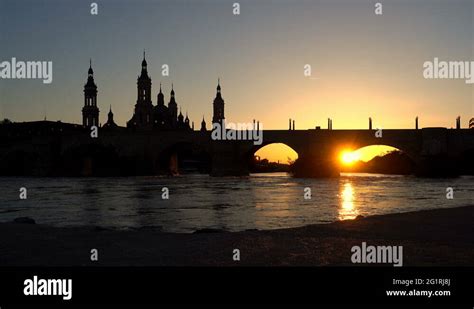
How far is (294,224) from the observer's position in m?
19.7

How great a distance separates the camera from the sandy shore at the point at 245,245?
9.34 m

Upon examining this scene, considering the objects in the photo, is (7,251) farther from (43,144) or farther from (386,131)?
(43,144)

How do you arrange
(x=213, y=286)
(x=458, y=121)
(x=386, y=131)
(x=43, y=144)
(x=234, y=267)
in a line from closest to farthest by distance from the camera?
(x=213, y=286) → (x=234, y=267) → (x=386, y=131) → (x=458, y=121) → (x=43, y=144)

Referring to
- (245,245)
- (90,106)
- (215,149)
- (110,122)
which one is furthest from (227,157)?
(110,122)

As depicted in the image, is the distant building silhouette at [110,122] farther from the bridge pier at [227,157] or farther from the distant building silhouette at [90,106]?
the bridge pier at [227,157]

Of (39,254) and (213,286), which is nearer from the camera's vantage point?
(213,286)

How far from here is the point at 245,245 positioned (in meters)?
11.2

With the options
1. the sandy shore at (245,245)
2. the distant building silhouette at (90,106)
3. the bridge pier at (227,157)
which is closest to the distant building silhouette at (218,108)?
the distant building silhouette at (90,106)

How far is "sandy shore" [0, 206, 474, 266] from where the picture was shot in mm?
9336

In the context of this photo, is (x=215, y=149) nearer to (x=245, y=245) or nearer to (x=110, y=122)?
(x=245, y=245)

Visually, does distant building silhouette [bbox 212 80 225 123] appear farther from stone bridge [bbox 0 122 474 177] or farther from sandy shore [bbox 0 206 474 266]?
sandy shore [bbox 0 206 474 266]

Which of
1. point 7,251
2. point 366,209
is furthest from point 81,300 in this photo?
point 366,209

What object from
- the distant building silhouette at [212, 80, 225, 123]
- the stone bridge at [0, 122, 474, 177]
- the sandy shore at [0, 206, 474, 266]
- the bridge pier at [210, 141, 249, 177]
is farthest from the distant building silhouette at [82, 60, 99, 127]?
the sandy shore at [0, 206, 474, 266]

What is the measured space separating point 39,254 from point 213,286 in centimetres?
411
